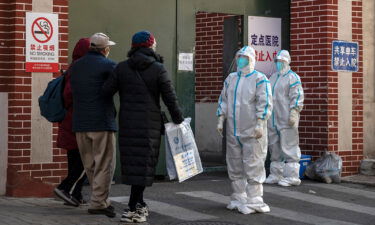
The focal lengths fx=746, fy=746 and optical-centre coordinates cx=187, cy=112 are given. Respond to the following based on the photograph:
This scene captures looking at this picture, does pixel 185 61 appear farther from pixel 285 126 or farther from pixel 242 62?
pixel 242 62

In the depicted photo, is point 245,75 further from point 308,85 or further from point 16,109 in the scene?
point 308,85

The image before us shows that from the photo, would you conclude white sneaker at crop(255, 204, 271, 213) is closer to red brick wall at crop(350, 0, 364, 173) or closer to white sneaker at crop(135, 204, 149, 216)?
white sneaker at crop(135, 204, 149, 216)

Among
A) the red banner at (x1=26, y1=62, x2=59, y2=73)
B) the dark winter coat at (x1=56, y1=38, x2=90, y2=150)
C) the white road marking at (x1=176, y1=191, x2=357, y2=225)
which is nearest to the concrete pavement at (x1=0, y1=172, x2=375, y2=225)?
the white road marking at (x1=176, y1=191, x2=357, y2=225)

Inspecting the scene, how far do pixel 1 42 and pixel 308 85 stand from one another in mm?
5226

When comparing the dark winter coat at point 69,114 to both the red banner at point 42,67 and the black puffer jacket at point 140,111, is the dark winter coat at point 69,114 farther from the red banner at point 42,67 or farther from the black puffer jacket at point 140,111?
the red banner at point 42,67

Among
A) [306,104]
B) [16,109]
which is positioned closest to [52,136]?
[16,109]

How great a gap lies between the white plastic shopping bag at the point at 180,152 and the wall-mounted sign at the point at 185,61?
3502 millimetres

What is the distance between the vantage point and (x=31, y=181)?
30.5ft

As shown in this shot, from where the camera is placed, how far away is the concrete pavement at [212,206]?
7871 mm

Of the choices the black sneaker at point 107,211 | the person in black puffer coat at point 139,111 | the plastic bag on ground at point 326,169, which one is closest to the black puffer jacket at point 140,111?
the person in black puffer coat at point 139,111

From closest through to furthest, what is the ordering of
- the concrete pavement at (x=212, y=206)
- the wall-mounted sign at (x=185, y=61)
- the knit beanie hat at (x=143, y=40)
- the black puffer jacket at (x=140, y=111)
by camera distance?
the black puffer jacket at (x=140, y=111) → the knit beanie hat at (x=143, y=40) → the concrete pavement at (x=212, y=206) → the wall-mounted sign at (x=185, y=61)

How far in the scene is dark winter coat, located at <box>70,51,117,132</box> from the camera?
7.82m

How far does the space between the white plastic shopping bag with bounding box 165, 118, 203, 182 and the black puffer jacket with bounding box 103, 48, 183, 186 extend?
210 millimetres

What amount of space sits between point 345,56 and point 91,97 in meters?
5.63
